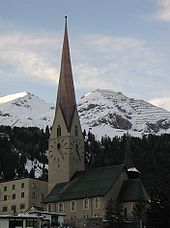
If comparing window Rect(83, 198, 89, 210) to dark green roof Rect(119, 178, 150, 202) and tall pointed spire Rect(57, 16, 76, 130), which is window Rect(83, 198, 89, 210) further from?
tall pointed spire Rect(57, 16, 76, 130)

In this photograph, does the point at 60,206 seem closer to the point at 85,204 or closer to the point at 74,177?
the point at 85,204

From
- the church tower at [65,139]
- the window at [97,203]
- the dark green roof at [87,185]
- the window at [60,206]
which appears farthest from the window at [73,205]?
the church tower at [65,139]

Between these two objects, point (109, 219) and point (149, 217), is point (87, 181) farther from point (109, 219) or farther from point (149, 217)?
point (149, 217)

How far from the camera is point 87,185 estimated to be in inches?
3762

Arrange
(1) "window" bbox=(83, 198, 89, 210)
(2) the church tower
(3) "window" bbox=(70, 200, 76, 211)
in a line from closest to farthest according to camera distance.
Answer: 1. (1) "window" bbox=(83, 198, 89, 210)
2. (3) "window" bbox=(70, 200, 76, 211)
3. (2) the church tower

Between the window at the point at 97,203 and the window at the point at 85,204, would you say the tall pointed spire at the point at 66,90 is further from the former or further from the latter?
the window at the point at 97,203

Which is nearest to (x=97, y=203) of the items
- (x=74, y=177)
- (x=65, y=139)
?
(x=74, y=177)

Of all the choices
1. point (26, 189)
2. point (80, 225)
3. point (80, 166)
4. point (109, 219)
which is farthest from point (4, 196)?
point (109, 219)

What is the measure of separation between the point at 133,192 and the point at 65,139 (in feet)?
63.0

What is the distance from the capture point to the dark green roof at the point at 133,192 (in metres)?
88.5

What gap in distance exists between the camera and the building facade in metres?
121

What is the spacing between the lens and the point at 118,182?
92.8 m

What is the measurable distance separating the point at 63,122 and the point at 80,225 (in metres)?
21.7

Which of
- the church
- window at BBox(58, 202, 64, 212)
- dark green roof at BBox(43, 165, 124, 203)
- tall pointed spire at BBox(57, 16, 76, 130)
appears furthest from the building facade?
tall pointed spire at BBox(57, 16, 76, 130)
